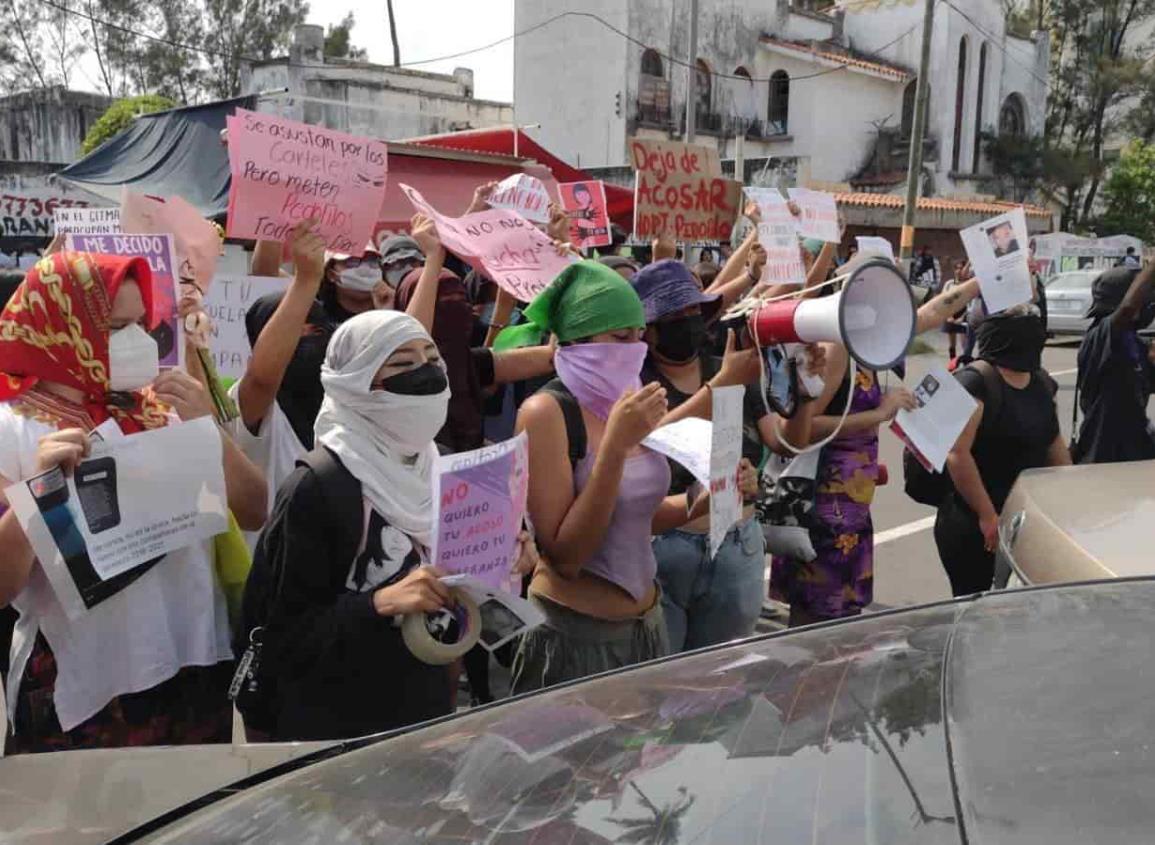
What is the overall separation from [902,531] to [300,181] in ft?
14.8

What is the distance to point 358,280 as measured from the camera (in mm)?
4203

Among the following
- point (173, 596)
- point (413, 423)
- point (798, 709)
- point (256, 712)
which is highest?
point (413, 423)

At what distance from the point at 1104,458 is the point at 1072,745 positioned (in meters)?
4.20

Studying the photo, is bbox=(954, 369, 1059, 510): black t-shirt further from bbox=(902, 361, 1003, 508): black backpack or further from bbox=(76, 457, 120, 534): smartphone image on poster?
bbox=(76, 457, 120, 534): smartphone image on poster

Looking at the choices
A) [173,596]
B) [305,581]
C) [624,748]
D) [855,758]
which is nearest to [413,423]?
[305,581]

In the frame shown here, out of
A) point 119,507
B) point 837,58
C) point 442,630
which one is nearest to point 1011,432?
point 442,630

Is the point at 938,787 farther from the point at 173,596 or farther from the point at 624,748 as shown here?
the point at 173,596

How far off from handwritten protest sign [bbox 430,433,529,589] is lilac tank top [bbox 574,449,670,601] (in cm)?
49

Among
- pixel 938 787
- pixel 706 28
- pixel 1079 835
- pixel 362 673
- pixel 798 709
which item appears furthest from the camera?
pixel 706 28

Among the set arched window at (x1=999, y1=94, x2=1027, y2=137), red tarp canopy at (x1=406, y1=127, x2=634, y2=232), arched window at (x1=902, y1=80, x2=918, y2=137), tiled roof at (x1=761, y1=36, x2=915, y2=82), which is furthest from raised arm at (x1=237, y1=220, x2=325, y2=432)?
arched window at (x1=999, y1=94, x2=1027, y2=137)

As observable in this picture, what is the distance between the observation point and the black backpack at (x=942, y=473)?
12.9 ft

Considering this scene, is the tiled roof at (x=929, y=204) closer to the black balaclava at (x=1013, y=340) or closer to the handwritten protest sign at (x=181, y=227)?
the black balaclava at (x=1013, y=340)

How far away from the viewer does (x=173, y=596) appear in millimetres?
2393

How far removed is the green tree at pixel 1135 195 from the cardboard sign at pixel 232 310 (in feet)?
115
